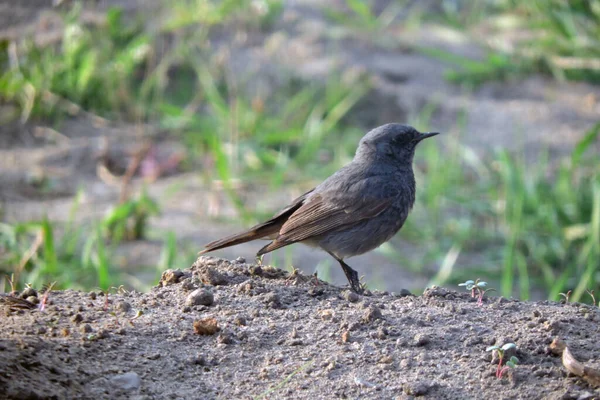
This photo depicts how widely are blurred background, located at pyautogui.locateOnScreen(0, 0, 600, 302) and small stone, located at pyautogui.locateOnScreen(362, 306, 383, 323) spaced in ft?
7.69

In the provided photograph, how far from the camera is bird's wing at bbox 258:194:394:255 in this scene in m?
5.19

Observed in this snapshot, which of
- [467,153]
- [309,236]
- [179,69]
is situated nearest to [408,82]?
[467,153]

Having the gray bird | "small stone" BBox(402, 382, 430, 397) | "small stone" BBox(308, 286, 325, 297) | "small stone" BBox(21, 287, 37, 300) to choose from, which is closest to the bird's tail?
the gray bird

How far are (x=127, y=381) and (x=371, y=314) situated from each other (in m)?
1.11

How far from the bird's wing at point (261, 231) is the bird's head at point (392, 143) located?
56 cm

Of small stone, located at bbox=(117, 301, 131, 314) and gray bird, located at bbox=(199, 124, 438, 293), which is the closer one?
small stone, located at bbox=(117, 301, 131, 314)

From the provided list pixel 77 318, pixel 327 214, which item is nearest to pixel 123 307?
pixel 77 318

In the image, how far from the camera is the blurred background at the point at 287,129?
6688mm

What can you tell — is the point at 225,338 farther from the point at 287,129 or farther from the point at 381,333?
the point at 287,129

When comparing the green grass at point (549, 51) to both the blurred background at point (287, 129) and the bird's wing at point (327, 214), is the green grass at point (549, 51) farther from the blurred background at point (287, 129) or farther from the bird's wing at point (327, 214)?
the bird's wing at point (327, 214)

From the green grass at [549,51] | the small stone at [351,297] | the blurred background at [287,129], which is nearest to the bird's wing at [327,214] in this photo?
the blurred background at [287,129]

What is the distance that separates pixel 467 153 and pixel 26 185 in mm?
3913

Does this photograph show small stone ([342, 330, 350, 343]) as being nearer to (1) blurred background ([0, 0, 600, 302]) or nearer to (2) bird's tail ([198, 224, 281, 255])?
(2) bird's tail ([198, 224, 281, 255])

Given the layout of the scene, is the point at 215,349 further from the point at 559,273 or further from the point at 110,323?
the point at 559,273
